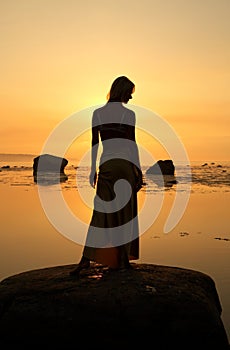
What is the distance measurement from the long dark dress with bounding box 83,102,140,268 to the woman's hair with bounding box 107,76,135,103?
98mm

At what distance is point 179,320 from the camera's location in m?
6.14

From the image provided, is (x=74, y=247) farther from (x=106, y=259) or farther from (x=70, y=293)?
(x=70, y=293)

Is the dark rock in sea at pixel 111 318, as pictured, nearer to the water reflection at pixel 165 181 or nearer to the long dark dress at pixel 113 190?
the long dark dress at pixel 113 190

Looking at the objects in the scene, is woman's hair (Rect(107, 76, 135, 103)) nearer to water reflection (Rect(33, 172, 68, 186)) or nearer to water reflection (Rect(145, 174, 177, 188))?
water reflection (Rect(145, 174, 177, 188))

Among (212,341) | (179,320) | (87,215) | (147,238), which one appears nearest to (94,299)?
(179,320)

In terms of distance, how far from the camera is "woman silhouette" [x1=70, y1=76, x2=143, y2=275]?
741 centimetres

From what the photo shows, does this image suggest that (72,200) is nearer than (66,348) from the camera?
No

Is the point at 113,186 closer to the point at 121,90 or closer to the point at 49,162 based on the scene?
the point at 121,90

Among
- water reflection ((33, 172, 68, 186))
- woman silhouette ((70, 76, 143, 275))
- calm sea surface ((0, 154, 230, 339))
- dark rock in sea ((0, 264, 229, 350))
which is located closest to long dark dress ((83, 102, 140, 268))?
woman silhouette ((70, 76, 143, 275))

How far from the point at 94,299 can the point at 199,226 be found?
9689 mm

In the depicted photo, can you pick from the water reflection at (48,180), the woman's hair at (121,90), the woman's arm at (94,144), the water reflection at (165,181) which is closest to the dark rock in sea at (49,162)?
the water reflection at (48,180)

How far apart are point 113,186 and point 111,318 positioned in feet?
6.99

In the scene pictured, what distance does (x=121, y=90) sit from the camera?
24.0 ft

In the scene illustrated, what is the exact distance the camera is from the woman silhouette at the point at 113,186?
7.41m
